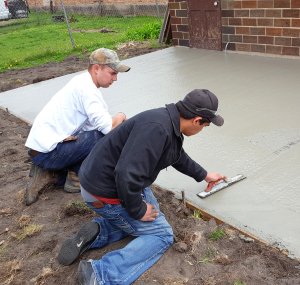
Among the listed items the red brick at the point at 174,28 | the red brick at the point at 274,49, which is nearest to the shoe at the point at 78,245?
the red brick at the point at 274,49

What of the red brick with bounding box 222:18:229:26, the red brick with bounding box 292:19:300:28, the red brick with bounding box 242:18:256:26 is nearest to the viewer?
the red brick with bounding box 292:19:300:28

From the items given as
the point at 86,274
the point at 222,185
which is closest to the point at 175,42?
the point at 222,185

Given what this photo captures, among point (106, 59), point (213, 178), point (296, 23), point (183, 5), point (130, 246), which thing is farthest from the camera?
point (183, 5)

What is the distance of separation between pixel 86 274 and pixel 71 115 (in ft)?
4.92

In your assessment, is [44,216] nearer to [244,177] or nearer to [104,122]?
[104,122]

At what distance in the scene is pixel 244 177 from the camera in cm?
346

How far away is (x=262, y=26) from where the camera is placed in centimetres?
708

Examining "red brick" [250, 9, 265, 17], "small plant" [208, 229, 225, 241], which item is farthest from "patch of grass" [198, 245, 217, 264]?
"red brick" [250, 9, 265, 17]

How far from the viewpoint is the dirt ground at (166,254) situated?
8.18 feet

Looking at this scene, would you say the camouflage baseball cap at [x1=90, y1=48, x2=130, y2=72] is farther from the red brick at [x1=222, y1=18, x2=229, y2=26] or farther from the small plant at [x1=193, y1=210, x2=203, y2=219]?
the red brick at [x1=222, y1=18, x2=229, y2=26]

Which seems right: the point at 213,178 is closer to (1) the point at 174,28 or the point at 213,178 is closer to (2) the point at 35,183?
(2) the point at 35,183

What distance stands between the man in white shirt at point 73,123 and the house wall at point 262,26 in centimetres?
414

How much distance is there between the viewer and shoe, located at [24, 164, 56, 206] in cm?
360

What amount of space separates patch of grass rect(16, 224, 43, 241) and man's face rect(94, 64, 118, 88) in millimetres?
1259
